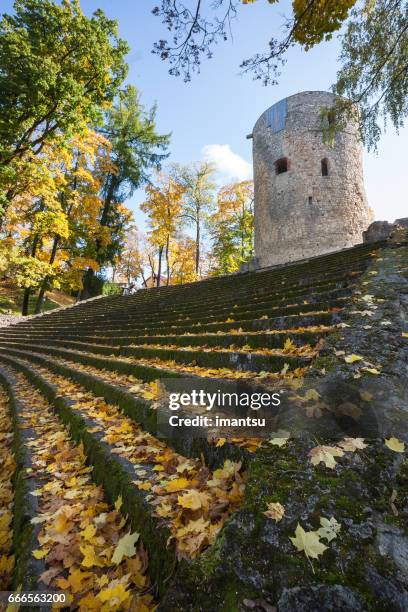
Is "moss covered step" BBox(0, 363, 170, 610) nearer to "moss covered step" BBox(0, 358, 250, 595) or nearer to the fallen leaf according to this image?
"moss covered step" BBox(0, 358, 250, 595)

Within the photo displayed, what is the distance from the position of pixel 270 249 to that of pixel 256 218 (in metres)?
Result: 2.18

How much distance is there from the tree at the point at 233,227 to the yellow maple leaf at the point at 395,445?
2176 centimetres

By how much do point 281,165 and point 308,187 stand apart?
2217mm

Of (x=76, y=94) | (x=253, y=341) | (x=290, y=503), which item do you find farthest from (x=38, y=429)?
(x=76, y=94)

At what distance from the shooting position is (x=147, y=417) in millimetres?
2514

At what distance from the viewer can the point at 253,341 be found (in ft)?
11.3

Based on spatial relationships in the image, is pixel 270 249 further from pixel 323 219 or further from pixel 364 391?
pixel 364 391

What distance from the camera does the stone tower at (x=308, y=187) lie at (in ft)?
44.2

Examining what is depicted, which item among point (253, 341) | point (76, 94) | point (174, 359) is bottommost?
point (174, 359)

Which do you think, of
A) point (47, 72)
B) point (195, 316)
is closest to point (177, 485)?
point (195, 316)

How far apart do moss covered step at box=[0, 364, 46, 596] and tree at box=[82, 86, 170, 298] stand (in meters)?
18.9

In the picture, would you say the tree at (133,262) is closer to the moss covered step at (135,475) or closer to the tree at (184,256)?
the tree at (184,256)

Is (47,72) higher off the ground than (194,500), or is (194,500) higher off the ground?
(47,72)

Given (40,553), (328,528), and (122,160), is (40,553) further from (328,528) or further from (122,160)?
(122,160)
